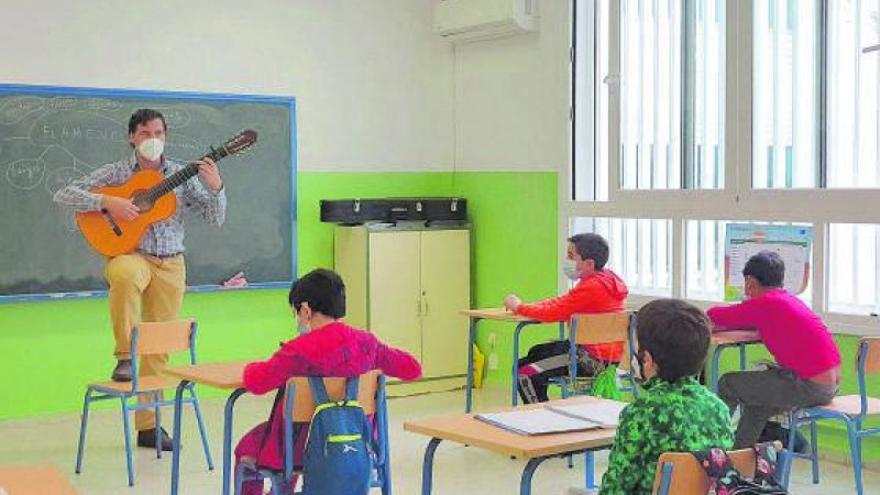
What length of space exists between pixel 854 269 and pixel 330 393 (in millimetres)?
3274

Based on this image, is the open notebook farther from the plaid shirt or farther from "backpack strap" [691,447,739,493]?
the plaid shirt

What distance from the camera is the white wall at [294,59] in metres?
7.12

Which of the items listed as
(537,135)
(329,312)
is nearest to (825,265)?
(537,135)

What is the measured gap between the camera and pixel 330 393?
12.8 ft

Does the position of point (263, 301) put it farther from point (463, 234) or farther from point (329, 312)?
point (329, 312)

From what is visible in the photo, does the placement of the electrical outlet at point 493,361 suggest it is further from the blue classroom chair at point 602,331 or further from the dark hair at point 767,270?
the dark hair at point 767,270

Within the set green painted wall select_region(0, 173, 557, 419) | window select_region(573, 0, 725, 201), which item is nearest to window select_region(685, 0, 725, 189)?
window select_region(573, 0, 725, 201)

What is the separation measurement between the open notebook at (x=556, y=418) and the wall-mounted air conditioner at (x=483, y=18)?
4.67m

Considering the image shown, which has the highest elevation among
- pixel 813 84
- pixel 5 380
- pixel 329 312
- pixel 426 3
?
pixel 426 3

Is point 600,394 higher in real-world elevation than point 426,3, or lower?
lower

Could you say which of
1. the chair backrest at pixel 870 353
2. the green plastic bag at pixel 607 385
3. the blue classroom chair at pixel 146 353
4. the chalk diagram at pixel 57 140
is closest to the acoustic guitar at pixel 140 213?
the blue classroom chair at pixel 146 353

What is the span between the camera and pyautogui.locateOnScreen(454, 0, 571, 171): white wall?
7.80m

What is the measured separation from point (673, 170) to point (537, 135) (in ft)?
4.13

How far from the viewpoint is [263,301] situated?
796cm
